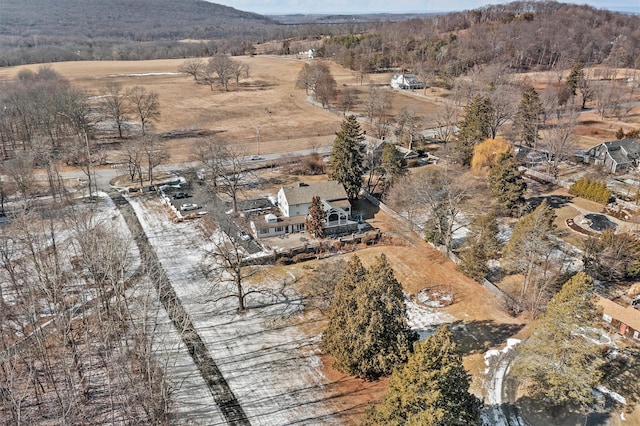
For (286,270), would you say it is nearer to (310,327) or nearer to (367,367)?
(310,327)

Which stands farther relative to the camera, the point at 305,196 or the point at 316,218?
the point at 305,196

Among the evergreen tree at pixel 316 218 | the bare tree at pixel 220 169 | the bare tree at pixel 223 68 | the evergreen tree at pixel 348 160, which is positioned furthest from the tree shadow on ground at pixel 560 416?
the bare tree at pixel 223 68

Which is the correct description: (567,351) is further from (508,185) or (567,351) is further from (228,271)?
(508,185)

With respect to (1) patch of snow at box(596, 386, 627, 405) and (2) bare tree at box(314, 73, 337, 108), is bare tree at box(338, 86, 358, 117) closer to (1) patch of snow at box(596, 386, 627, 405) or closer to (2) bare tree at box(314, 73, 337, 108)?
(2) bare tree at box(314, 73, 337, 108)

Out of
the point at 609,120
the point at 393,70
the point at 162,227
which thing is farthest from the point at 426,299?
the point at 393,70

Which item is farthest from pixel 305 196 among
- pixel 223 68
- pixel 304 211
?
pixel 223 68

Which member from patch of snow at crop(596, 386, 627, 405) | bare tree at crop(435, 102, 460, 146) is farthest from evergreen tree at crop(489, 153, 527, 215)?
patch of snow at crop(596, 386, 627, 405)
